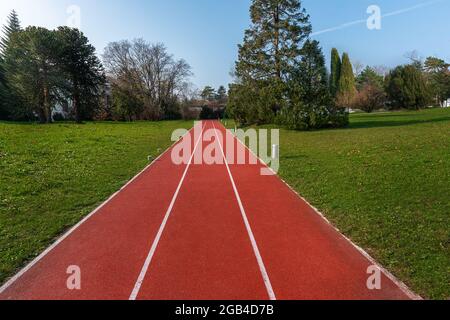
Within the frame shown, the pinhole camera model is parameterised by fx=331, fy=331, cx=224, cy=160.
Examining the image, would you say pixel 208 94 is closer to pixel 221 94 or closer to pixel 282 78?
pixel 221 94

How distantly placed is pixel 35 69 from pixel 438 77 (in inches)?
2858

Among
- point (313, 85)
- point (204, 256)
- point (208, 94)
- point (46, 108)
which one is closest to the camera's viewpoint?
point (204, 256)

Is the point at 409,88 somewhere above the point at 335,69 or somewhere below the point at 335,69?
below

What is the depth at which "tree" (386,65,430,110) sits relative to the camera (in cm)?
5469

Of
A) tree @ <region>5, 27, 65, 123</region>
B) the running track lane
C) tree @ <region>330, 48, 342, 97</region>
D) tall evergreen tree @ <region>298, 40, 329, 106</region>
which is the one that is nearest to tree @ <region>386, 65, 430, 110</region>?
tree @ <region>330, 48, 342, 97</region>

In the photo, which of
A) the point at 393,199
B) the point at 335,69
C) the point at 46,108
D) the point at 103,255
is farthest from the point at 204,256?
the point at 335,69

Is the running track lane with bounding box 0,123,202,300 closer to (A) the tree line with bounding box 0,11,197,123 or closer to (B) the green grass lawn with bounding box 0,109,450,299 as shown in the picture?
(B) the green grass lawn with bounding box 0,109,450,299

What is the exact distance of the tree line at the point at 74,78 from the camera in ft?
151

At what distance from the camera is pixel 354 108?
6975 cm

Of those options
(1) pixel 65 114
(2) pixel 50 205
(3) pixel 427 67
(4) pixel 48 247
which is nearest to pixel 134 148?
(2) pixel 50 205

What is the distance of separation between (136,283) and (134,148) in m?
18.9

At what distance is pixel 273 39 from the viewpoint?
1380 inches

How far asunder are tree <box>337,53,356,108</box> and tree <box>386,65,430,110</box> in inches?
401

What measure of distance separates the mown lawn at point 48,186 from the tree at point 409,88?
49225 mm
